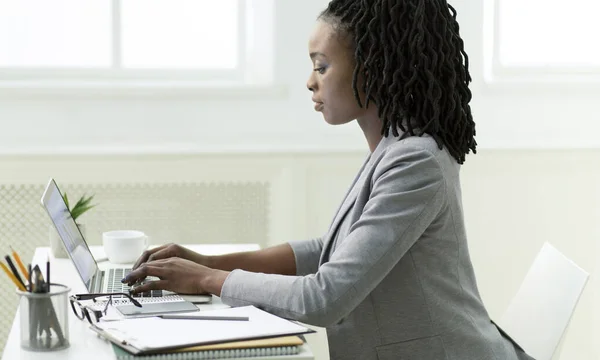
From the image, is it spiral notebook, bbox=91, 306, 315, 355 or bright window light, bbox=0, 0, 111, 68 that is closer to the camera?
spiral notebook, bbox=91, 306, 315, 355

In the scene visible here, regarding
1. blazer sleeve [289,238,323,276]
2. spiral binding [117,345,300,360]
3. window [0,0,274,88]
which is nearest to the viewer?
spiral binding [117,345,300,360]

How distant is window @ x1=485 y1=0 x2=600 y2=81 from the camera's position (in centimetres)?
322

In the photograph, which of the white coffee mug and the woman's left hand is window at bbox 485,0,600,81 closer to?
the white coffee mug

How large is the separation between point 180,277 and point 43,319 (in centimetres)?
31

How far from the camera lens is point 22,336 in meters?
1.35

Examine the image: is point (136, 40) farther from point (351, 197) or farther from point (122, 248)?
point (351, 197)

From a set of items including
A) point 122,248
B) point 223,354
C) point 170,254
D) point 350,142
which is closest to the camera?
point 223,354

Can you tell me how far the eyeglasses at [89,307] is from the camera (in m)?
1.49

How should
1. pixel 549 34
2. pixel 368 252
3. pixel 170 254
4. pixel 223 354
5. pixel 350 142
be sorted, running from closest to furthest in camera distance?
pixel 223 354
pixel 368 252
pixel 170 254
pixel 350 142
pixel 549 34

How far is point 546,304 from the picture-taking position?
1.81 m

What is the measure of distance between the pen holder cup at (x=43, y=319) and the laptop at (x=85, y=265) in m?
0.24

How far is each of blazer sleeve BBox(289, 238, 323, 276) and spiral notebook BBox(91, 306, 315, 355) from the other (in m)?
0.45

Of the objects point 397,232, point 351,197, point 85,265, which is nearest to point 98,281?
point 85,265

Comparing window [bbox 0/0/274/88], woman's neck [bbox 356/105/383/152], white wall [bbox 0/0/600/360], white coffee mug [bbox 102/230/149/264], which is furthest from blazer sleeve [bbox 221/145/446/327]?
window [bbox 0/0/274/88]
